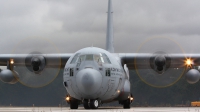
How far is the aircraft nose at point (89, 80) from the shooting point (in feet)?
70.8

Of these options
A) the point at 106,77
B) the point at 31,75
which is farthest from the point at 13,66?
the point at 106,77

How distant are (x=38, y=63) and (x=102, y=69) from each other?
701cm

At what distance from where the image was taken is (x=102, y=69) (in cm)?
2277

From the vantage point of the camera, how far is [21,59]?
98.7 ft

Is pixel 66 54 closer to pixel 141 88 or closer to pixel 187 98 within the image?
pixel 141 88

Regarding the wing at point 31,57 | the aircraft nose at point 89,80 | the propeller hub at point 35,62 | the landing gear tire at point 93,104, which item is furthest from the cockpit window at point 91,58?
the wing at point 31,57

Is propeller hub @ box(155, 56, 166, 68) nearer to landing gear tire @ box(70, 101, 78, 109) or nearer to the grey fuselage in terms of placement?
the grey fuselage

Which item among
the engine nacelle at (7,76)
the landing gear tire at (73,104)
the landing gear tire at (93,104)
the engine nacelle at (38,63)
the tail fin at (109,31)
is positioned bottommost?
the landing gear tire at (73,104)

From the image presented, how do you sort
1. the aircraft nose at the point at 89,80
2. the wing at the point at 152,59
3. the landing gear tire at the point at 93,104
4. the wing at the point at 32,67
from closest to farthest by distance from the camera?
the aircraft nose at the point at 89,80
the landing gear tire at the point at 93,104
the wing at the point at 152,59
the wing at the point at 32,67

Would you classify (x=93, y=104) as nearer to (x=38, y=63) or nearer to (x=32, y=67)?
(x=38, y=63)

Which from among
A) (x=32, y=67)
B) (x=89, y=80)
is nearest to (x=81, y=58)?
(x=89, y=80)

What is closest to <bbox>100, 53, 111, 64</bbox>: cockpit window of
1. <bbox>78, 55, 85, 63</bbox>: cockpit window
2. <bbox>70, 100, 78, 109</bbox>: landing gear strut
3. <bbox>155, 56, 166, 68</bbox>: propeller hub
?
<bbox>78, 55, 85, 63</bbox>: cockpit window

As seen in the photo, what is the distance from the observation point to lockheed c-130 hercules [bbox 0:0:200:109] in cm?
2245

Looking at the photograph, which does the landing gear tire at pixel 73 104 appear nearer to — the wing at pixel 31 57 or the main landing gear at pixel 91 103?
the wing at pixel 31 57
